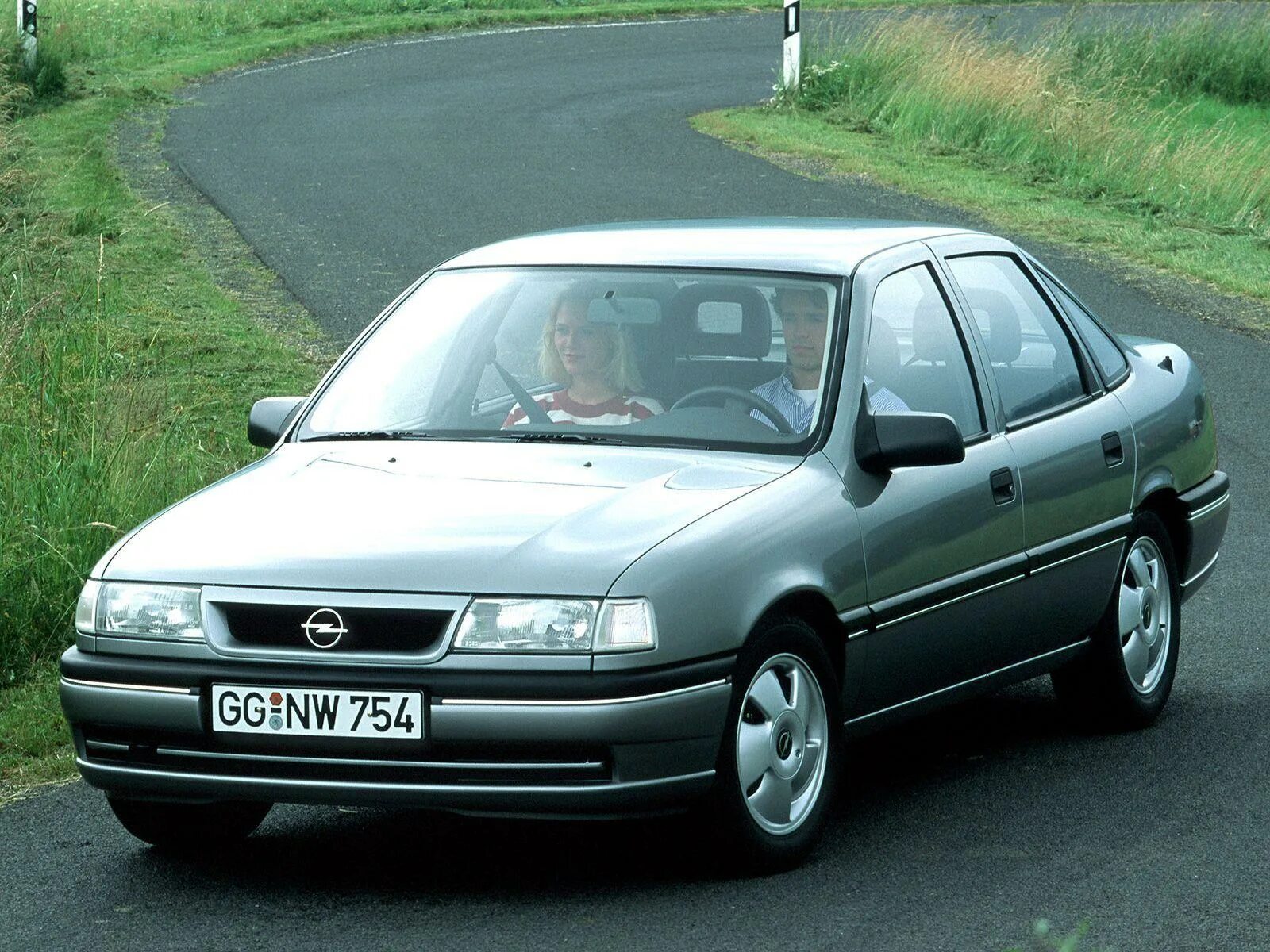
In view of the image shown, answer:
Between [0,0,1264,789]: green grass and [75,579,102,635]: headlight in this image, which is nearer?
[75,579,102,635]: headlight

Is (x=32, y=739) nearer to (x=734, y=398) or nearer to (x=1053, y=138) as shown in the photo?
(x=734, y=398)

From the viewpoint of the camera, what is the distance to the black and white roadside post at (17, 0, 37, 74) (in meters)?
23.3

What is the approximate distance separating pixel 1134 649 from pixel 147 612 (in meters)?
3.28

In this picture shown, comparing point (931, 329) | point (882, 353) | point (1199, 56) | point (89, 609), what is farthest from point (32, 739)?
point (1199, 56)

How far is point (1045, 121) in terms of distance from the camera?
22.0 meters

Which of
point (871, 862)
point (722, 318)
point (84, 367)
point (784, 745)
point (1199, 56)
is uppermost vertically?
point (722, 318)

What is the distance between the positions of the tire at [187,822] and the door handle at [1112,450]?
2.77m

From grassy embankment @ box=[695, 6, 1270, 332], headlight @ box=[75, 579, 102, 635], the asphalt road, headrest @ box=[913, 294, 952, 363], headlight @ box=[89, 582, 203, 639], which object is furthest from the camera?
grassy embankment @ box=[695, 6, 1270, 332]

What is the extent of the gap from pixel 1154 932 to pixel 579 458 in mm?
1822

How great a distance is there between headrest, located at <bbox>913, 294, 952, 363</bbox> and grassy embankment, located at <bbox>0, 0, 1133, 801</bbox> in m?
2.73

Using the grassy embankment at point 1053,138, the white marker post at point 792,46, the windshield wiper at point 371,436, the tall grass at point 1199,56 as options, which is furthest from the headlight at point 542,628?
the tall grass at point 1199,56

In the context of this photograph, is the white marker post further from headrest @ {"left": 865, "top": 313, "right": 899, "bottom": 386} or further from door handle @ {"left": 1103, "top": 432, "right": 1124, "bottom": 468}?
headrest @ {"left": 865, "top": 313, "right": 899, "bottom": 386}

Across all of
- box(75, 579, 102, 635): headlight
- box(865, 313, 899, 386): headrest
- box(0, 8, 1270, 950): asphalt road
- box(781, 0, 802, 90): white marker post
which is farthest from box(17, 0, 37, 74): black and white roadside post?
box(75, 579, 102, 635): headlight

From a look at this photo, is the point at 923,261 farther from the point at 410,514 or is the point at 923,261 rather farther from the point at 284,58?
the point at 284,58
